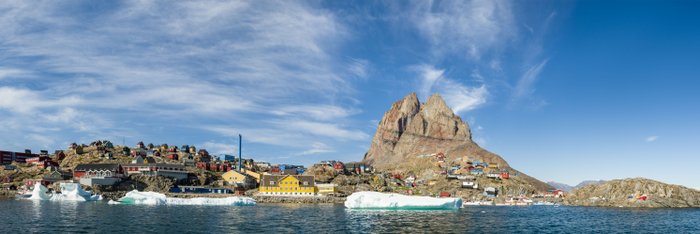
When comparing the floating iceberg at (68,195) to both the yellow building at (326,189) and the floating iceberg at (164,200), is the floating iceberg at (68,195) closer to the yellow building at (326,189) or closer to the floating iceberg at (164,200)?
the floating iceberg at (164,200)

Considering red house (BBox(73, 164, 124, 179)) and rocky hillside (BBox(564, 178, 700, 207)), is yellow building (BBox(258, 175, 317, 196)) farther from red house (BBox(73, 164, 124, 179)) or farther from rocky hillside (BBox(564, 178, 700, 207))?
rocky hillside (BBox(564, 178, 700, 207))

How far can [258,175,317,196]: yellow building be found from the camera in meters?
158

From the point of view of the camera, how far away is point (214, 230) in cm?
5622

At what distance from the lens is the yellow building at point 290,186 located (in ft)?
518

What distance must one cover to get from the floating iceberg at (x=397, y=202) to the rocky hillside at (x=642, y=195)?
77.4 m

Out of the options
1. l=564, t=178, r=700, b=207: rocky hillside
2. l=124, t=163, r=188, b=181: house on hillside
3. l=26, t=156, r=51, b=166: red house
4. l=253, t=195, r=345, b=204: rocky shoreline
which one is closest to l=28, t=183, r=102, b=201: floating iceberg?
l=124, t=163, r=188, b=181: house on hillside

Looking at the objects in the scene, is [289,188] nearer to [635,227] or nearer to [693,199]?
[635,227]

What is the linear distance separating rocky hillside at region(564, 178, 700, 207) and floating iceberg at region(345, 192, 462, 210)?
77.4 metres

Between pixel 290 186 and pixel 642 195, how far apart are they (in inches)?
4331

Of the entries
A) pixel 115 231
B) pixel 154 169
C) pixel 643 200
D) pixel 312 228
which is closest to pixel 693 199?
pixel 643 200

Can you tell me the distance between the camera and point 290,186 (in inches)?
6250

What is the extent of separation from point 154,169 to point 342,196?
6774cm

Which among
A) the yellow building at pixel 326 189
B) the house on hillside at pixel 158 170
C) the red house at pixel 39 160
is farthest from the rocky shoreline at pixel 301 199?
the red house at pixel 39 160

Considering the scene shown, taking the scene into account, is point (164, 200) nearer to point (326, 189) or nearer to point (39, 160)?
point (326, 189)
